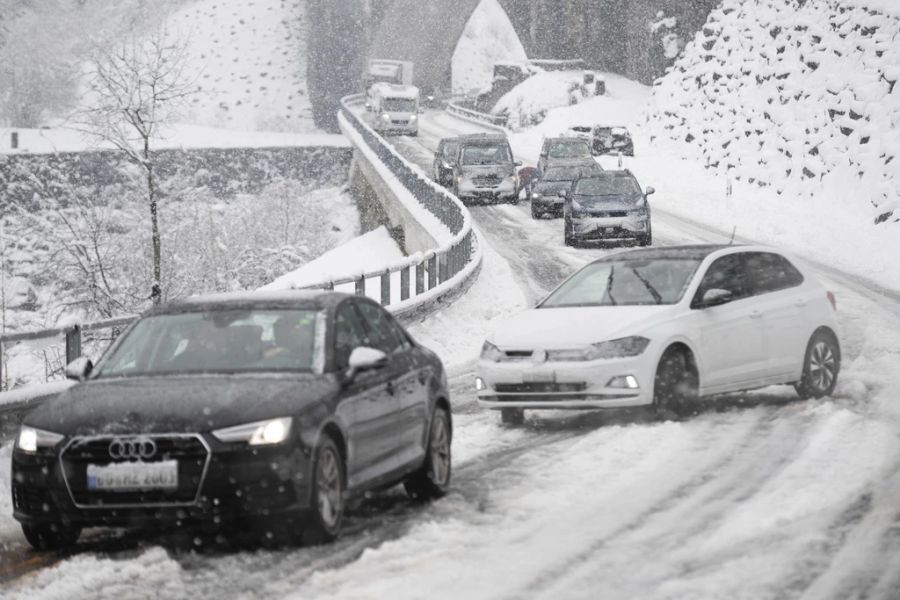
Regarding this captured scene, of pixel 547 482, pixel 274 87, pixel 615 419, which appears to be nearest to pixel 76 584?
pixel 547 482

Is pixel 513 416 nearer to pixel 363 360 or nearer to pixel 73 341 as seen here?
pixel 73 341

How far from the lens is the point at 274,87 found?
109125 millimetres

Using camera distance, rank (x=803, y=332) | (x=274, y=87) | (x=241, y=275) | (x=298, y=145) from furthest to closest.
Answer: (x=274, y=87) < (x=298, y=145) < (x=241, y=275) < (x=803, y=332)

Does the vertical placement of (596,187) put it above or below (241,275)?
above

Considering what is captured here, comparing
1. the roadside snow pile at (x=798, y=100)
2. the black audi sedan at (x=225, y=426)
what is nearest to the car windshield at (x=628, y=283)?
the black audi sedan at (x=225, y=426)

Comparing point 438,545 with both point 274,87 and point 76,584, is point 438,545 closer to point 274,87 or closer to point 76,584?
point 76,584

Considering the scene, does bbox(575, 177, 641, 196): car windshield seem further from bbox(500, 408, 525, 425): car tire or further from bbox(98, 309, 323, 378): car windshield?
bbox(98, 309, 323, 378): car windshield

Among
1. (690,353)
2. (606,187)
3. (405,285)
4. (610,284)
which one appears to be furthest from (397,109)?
(690,353)

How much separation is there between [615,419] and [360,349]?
4461 millimetres

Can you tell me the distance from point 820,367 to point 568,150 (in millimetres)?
29653

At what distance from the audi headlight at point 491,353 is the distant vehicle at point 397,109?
2351 inches

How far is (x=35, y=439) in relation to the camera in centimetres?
771

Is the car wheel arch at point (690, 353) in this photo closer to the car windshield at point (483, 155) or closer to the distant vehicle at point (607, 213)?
the distant vehicle at point (607, 213)

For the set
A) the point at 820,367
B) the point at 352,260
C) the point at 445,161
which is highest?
the point at 820,367
